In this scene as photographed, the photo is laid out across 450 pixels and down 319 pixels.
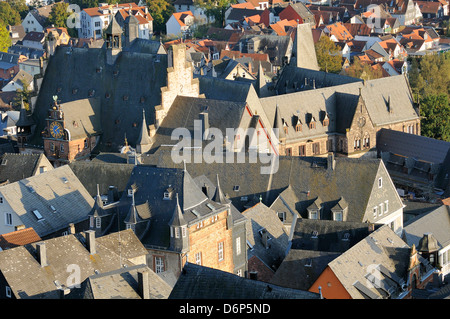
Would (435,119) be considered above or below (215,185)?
below

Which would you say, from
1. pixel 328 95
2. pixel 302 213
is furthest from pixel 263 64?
pixel 302 213

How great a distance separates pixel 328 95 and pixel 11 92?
218 feet

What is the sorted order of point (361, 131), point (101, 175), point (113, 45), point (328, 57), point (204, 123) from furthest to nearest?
point (328, 57), point (361, 131), point (113, 45), point (204, 123), point (101, 175)

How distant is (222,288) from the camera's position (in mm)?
58562

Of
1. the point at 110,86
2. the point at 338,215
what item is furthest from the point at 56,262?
the point at 110,86

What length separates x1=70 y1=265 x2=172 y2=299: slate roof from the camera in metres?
61.7

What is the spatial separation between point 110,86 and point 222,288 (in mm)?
51806

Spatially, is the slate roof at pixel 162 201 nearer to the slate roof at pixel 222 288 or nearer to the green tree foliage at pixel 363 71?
the slate roof at pixel 222 288

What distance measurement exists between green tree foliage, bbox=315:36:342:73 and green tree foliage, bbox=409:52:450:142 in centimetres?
1052

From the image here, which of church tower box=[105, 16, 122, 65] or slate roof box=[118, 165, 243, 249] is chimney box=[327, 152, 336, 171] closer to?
slate roof box=[118, 165, 243, 249]

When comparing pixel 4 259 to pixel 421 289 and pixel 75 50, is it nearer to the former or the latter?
pixel 421 289

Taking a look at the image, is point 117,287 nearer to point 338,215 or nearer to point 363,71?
point 338,215

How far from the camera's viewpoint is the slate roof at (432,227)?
9412 centimetres

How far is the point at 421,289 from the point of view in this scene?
80500 mm
